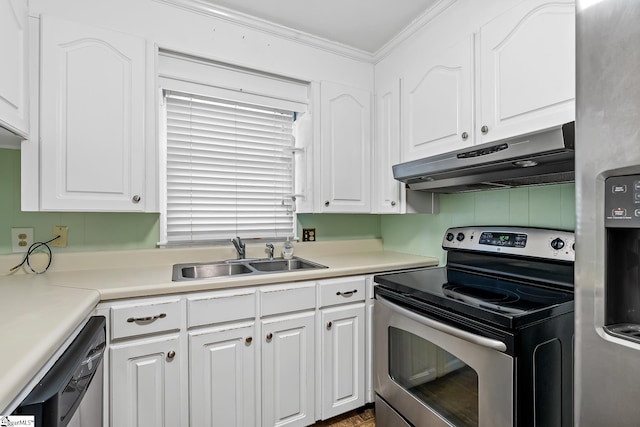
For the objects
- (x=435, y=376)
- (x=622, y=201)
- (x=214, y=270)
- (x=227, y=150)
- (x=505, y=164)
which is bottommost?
(x=435, y=376)

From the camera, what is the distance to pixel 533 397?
100 centimetres

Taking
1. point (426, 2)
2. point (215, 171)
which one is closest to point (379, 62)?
point (426, 2)

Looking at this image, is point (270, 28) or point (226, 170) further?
point (226, 170)

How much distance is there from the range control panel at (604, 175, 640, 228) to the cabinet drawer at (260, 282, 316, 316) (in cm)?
121

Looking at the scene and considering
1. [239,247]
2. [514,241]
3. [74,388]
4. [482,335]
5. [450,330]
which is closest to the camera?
[74,388]

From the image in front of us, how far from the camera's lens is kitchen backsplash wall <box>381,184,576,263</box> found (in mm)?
1448

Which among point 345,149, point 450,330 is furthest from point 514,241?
point 345,149

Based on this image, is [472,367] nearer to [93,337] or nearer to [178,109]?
[93,337]

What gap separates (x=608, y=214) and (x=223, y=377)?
4.82 ft

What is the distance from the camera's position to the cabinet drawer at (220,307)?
134 cm

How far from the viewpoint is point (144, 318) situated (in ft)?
4.10

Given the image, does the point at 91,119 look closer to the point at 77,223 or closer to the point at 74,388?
the point at 77,223

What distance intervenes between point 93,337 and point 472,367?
1.25 meters

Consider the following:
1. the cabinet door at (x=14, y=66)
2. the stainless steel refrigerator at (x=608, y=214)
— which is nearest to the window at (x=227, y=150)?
the cabinet door at (x=14, y=66)
